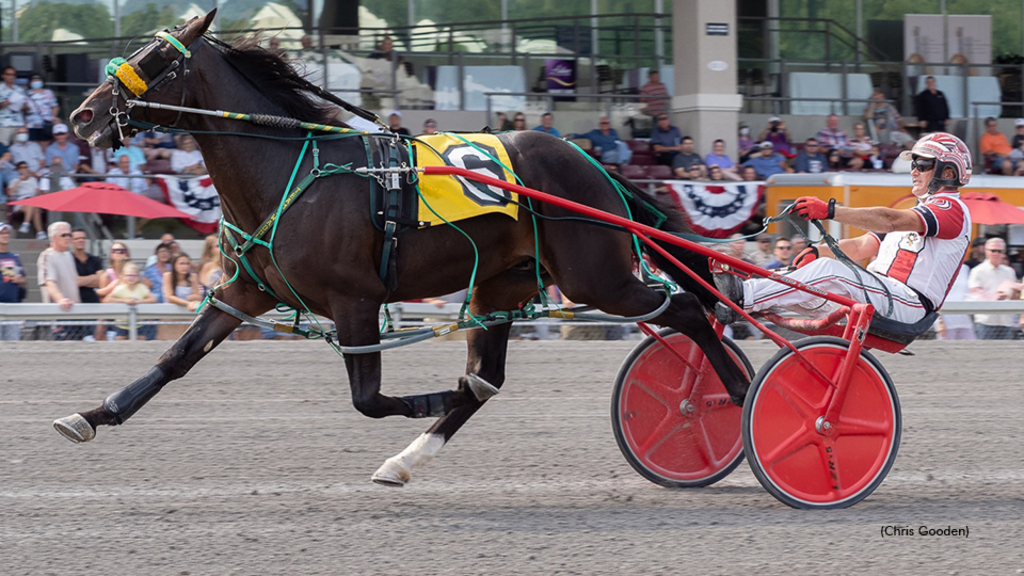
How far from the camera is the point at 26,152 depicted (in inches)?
495

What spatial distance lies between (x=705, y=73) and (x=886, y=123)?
2.59 meters

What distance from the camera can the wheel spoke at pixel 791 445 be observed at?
4801 millimetres

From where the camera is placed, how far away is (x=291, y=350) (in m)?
10.0

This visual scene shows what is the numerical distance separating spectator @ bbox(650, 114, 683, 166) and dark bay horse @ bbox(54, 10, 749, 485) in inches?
377

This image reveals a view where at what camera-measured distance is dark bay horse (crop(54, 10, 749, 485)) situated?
4793 mm

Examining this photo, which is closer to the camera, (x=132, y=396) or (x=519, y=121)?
(x=132, y=396)

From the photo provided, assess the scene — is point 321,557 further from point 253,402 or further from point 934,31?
point 934,31

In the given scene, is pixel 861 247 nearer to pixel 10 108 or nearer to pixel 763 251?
pixel 763 251

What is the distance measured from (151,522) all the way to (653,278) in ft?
7.67

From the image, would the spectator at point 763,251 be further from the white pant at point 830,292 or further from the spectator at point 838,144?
the white pant at point 830,292

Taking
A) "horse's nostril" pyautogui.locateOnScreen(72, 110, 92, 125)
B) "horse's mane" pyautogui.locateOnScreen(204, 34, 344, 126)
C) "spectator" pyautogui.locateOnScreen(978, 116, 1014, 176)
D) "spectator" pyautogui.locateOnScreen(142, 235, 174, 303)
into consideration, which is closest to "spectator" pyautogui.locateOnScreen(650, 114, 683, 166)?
"spectator" pyautogui.locateOnScreen(978, 116, 1014, 176)

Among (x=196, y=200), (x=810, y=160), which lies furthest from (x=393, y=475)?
(x=810, y=160)

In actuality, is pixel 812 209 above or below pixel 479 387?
above

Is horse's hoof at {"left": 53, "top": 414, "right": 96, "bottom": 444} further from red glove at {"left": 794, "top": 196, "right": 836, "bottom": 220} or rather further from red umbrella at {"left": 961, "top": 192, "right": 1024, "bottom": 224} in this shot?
red umbrella at {"left": 961, "top": 192, "right": 1024, "bottom": 224}
